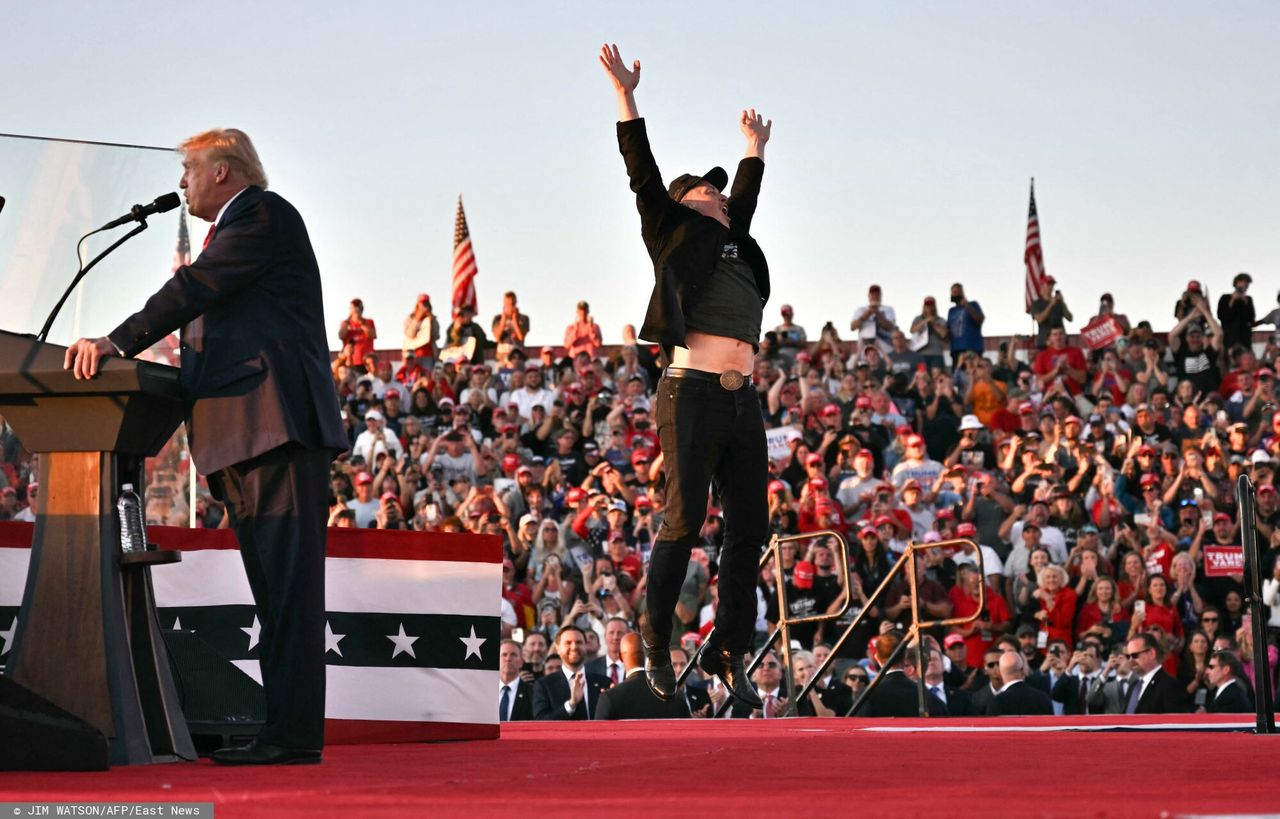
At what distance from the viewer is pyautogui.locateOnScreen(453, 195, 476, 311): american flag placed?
2736 centimetres

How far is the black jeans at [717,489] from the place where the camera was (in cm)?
613

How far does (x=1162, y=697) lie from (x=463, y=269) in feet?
55.4

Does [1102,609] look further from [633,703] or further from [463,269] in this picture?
[463,269]

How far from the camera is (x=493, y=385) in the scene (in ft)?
66.3

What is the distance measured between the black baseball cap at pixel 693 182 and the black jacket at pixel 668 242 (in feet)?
0.53

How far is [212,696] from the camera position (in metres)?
5.63

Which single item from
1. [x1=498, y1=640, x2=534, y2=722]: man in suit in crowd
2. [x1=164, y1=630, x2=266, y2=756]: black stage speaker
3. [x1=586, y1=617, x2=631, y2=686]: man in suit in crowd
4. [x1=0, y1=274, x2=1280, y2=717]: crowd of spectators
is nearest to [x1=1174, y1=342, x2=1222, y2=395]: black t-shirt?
[x1=0, y1=274, x2=1280, y2=717]: crowd of spectators

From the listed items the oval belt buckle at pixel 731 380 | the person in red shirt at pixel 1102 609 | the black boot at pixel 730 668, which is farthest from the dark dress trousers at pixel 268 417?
the person in red shirt at pixel 1102 609

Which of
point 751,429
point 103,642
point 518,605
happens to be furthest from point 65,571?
point 518,605

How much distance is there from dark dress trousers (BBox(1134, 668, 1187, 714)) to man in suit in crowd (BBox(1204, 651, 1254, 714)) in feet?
0.64

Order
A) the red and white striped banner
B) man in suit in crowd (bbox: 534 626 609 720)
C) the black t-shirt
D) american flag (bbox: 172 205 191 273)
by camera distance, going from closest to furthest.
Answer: american flag (bbox: 172 205 191 273), the red and white striped banner, man in suit in crowd (bbox: 534 626 609 720), the black t-shirt

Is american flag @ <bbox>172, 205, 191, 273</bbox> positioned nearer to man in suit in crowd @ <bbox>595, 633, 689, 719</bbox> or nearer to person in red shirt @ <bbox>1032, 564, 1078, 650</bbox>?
man in suit in crowd @ <bbox>595, 633, 689, 719</bbox>

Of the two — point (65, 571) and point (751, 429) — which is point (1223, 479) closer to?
point (751, 429)

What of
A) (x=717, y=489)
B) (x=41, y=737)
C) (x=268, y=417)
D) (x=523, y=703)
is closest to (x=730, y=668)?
(x=717, y=489)
